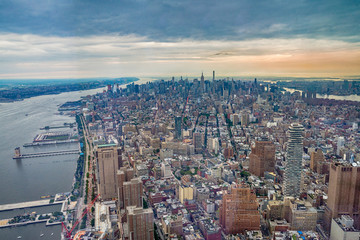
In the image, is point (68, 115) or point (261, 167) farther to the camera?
point (68, 115)

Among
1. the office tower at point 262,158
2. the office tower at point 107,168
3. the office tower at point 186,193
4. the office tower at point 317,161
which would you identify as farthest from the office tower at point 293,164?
the office tower at point 107,168

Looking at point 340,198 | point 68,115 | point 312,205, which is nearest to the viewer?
point 340,198

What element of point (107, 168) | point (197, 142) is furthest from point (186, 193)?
point (197, 142)

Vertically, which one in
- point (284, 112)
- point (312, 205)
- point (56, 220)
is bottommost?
point (56, 220)

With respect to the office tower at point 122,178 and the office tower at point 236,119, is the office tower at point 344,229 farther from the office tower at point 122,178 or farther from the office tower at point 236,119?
the office tower at point 236,119

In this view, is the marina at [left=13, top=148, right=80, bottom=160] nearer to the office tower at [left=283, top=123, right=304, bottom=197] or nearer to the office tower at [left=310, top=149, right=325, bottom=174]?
the office tower at [left=283, top=123, right=304, bottom=197]

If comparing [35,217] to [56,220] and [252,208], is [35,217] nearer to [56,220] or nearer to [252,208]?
[56,220]

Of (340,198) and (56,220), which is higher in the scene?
(340,198)

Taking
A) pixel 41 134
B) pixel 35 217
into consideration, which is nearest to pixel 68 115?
pixel 41 134
